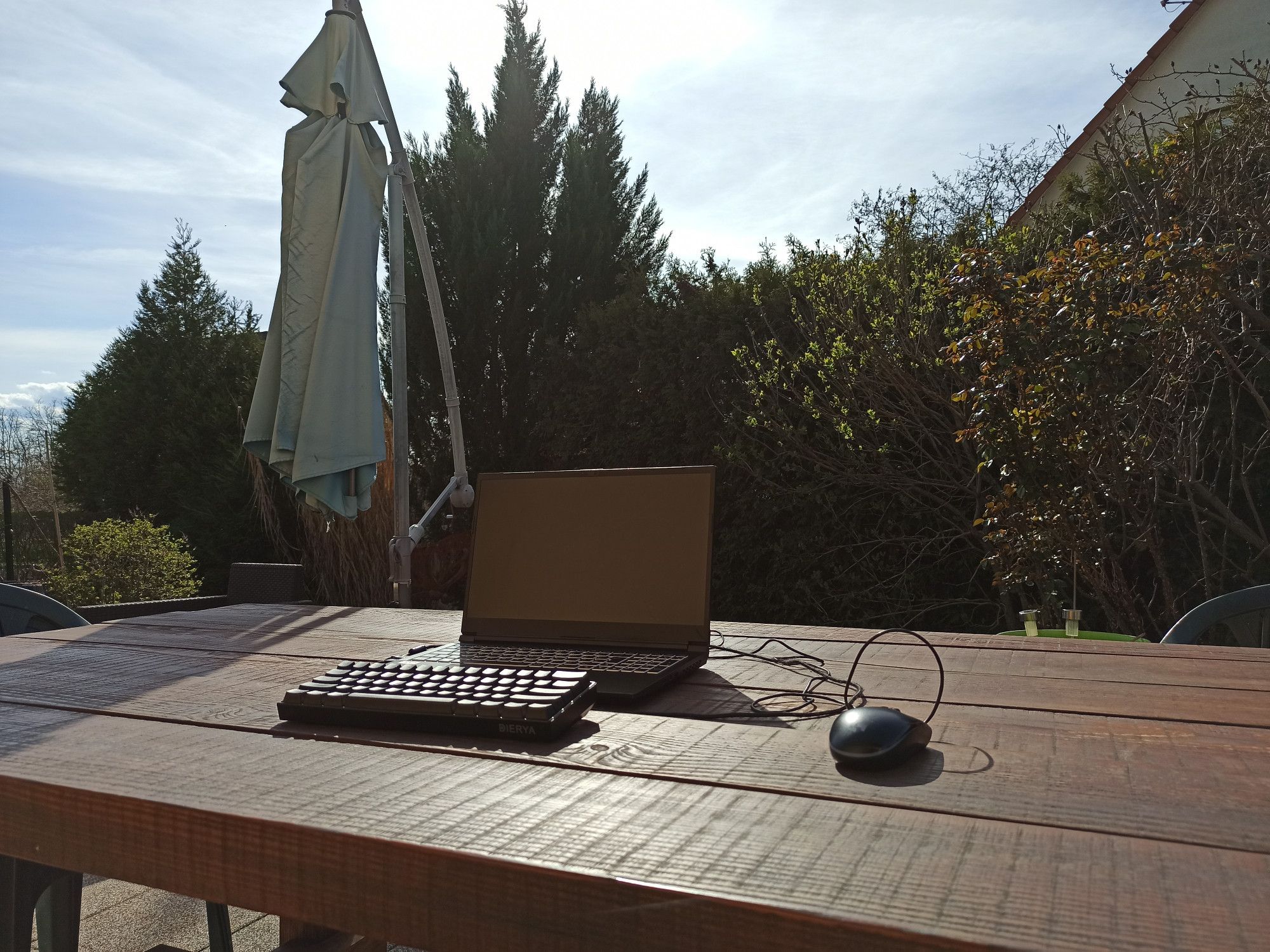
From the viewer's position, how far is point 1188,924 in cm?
50

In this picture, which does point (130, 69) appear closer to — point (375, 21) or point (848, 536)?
point (375, 21)

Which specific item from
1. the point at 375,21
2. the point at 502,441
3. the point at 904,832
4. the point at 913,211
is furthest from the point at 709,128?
the point at 904,832

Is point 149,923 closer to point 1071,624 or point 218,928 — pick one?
point 218,928

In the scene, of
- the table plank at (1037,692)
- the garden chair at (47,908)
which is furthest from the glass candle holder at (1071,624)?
the garden chair at (47,908)

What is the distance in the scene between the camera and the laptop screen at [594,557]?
1.38 metres

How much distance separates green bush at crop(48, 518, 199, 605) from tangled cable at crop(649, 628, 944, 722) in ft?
14.3

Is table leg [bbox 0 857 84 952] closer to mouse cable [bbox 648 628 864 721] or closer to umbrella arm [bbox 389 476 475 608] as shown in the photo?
mouse cable [bbox 648 628 864 721]

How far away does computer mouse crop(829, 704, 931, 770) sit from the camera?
803 mm

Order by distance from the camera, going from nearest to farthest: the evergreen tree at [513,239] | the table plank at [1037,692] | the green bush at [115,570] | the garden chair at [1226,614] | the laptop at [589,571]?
the table plank at [1037,692] → the laptop at [589,571] → the garden chair at [1226,614] → the green bush at [115,570] → the evergreen tree at [513,239]

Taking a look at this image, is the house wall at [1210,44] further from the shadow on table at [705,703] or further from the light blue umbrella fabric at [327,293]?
the shadow on table at [705,703]

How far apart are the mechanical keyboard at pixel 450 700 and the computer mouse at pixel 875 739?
0.29 meters

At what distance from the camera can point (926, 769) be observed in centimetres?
82

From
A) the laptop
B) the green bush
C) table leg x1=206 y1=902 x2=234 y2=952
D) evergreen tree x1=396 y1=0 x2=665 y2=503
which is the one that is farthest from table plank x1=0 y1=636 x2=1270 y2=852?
evergreen tree x1=396 y1=0 x2=665 y2=503

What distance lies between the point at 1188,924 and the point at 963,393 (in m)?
3.08
